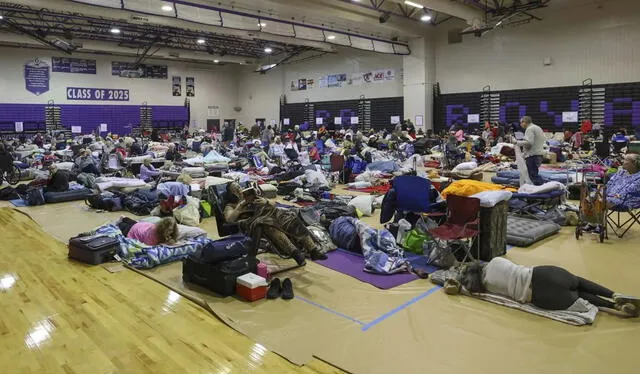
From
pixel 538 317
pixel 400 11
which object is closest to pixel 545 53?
pixel 400 11

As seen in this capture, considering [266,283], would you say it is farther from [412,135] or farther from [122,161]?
[412,135]

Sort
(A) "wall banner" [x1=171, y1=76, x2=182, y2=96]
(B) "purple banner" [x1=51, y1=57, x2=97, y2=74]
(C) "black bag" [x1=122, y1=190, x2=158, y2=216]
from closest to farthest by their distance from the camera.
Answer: (C) "black bag" [x1=122, y1=190, x2=158, y2=216]
(B) "purple banner" [x1=51, y1=57, x2=97, y2=74]
(A) "wall banner" [x1=171, y1=76, x2=182, y2=96]

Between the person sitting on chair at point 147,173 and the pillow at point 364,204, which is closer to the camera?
the pillow at point 364,204

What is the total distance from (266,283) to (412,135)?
1314 cm

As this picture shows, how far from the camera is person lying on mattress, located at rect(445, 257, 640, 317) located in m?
3.50

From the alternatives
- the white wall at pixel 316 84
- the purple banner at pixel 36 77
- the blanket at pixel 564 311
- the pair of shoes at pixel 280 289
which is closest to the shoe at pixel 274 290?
the pair of shoes at pixel 280 289

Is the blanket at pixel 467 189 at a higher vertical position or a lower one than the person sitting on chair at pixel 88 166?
lower

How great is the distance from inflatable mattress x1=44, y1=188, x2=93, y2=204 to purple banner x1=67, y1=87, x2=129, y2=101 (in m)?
14.8

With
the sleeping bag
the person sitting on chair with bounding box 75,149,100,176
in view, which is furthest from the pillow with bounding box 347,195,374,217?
the person sitting on chair with bounding box 75,149,100,176

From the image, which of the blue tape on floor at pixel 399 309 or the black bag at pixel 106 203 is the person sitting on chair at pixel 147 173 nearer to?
the black bag at pixel 106 203

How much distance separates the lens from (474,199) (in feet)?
15.0

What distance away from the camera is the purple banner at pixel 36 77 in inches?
805

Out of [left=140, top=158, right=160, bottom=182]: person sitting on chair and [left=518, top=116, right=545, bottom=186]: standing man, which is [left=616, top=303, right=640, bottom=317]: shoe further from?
[left=140, top=158, right=160, bottom=182]: person sitting on chair

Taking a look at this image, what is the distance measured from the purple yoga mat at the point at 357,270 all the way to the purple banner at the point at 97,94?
2069 centimetres
